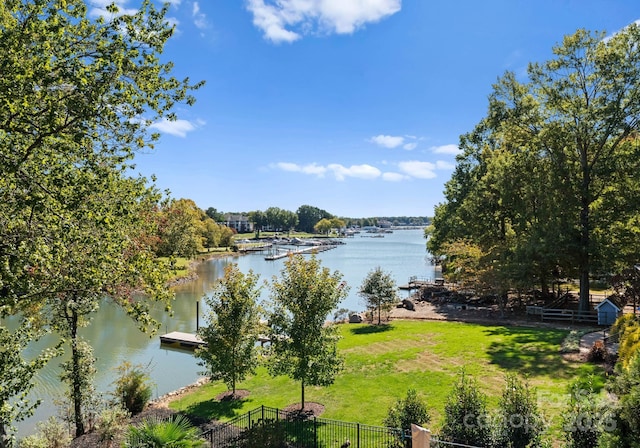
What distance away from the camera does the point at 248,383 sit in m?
17.7

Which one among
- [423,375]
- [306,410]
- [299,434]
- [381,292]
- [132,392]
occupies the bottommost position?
[132,392]

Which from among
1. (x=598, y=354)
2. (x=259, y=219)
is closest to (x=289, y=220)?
(x=259, y=219)

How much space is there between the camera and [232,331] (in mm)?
15180

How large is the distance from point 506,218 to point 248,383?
86.0 feet

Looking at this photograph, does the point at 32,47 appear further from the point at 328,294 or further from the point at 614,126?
the point at 614,126

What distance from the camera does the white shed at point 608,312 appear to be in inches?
827

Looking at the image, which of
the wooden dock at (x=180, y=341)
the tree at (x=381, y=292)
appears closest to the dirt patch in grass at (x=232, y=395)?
the wooden dock at (x=180, y=341)

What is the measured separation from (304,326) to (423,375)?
5239mm

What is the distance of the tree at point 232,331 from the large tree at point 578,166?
56.8ft

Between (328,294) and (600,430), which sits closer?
(600,430)

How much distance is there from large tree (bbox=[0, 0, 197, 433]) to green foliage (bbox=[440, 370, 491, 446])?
23.2ft

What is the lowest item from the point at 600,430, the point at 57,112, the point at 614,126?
the point at 600,430

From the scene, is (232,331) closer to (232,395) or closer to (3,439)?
(232,395)

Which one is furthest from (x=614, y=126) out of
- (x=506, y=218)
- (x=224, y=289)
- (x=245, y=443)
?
(x=245, y=443)
